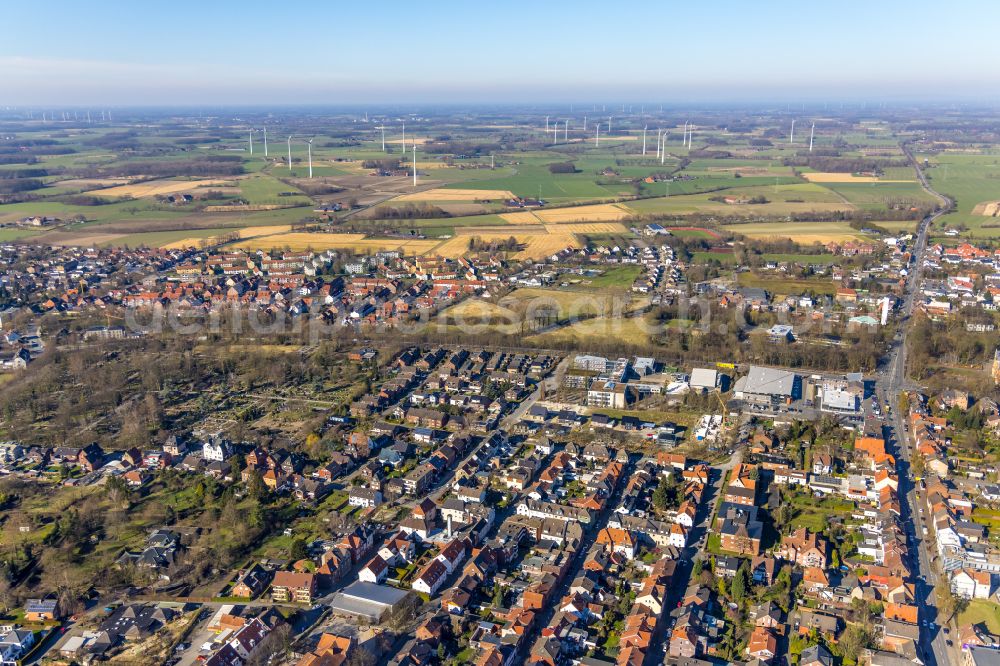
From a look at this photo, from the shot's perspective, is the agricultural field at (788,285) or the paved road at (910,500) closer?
the paved road at (910,500)

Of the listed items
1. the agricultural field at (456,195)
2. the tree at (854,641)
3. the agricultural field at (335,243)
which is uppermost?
the agricultural field at (456,195)

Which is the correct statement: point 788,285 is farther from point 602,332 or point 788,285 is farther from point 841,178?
point 841,178

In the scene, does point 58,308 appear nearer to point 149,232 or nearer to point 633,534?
point 149,232

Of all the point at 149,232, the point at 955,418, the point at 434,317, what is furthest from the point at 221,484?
the point at 149,232

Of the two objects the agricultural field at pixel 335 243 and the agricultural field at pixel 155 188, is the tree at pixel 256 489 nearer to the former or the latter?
the agricultural field at pixel 335 243

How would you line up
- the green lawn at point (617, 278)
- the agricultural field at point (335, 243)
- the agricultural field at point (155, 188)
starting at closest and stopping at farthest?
the green lawn at point (617, 278)
the agricultural field at point (335, 243)
the agricultural field at point (155, 188)

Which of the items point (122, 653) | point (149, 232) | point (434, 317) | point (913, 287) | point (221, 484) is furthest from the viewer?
point (149, 232)

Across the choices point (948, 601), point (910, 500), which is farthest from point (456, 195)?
point (948, 601)

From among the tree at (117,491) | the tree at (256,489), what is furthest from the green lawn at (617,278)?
the tree at (117,491)
